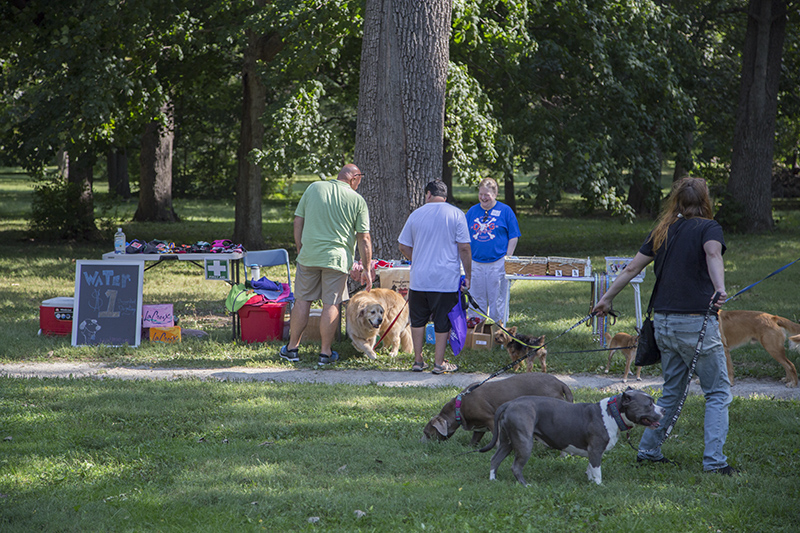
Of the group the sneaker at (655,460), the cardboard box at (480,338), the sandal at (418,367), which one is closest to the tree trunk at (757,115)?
the cardboard box at (480,338)

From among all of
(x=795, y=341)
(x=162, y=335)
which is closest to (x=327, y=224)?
(x=162, y=335)

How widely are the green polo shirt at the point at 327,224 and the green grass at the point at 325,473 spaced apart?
1.78 m

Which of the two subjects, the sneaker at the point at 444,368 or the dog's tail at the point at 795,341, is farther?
the sneaker at the point at 444,368

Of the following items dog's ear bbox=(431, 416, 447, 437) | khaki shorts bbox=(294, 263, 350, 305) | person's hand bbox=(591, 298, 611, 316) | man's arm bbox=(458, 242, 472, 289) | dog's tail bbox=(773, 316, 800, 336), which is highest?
man's arm bbox=(458, 242, 472, 289)

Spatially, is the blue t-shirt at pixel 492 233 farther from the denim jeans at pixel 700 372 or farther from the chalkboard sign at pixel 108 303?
the chalkboard sign at pixel 108 303

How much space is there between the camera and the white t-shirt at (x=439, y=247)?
7.25 meters

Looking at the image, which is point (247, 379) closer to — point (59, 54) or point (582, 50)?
point (59, 54)

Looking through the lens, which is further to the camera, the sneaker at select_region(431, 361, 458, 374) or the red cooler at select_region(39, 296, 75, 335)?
the red cooler at select_region(39, 296, 75, 335)

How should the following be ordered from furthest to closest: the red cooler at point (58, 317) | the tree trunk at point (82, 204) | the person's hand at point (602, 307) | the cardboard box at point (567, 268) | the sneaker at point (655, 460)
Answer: the tree trunk at point (82, 204)
the red cooler at point (58, 317)
the cardboard box at point (567, 268)
the person's hand at point (602, 307)
the sneaker at point (655, 460)

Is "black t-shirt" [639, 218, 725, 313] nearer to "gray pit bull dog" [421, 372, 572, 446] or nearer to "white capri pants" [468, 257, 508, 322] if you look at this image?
"gray pit bull dog" [421, 372, 572, 446]

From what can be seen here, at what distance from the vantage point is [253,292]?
336 inches

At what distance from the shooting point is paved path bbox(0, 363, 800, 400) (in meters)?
7.05

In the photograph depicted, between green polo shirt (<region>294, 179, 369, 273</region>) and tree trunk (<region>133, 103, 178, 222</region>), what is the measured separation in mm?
16819

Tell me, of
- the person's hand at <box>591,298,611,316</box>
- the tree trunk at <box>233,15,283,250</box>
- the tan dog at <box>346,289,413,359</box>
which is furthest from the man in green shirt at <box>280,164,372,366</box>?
the tree trunk at <box>233,15,283,250</box>
